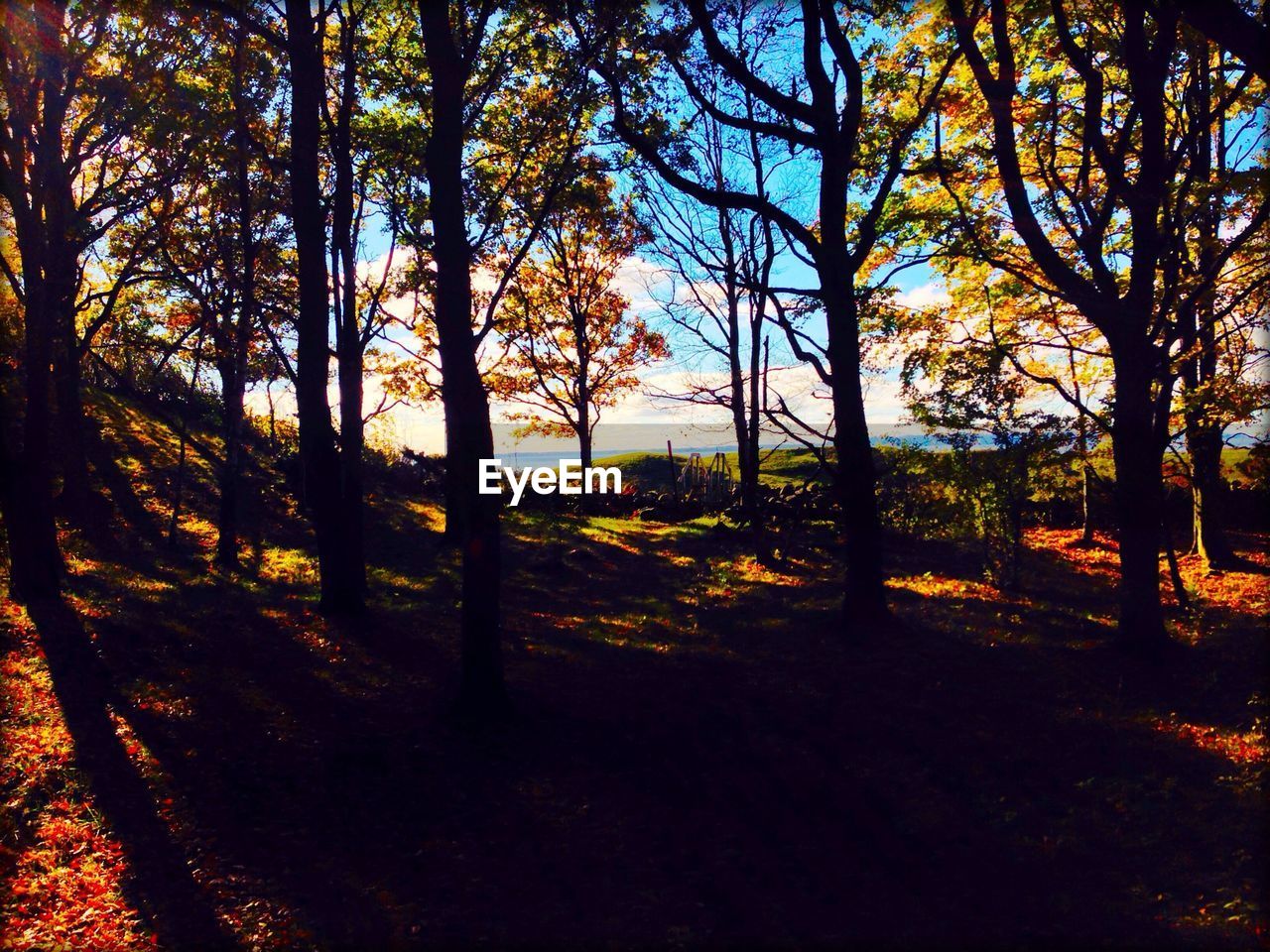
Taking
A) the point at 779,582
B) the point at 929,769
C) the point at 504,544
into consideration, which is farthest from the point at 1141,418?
the point at 504,544

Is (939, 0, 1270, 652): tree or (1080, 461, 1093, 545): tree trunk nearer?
(939, 0, 1270, 652): tree

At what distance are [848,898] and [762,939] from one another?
Answer: 0.77 metres

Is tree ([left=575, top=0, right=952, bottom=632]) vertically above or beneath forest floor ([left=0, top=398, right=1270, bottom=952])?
above

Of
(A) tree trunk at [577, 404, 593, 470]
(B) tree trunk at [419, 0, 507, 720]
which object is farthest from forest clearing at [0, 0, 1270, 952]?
(A) tree trunk at [577, 404, 593, 470]

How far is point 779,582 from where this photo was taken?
16828 millimetres

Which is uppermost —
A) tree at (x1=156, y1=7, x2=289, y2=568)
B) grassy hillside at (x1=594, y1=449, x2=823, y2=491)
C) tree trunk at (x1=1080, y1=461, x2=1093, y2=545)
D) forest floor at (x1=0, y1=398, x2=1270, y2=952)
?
tree at (x1=156, y1=7, x2=289, y2=568)

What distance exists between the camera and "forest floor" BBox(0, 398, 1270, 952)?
5102mm

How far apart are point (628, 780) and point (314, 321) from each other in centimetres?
844

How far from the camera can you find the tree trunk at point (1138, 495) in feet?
34.2

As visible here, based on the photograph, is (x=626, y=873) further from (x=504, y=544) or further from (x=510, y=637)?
(x=504, y=544)

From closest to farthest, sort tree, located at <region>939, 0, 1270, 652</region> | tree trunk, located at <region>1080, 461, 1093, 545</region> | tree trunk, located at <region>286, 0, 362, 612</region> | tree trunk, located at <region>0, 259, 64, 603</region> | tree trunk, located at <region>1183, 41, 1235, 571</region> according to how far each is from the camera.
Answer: tree, located at <region>939, 0, 1270, 652</region> < tree trunk, located at <region>286, 0, 362, 612</region> < tree trunk, located at <region>0, 259, 64, 603</region> < tree trunk, located at <region>1183, 41, 1235, 571</region> < tree trunk, located at <region>1080, 461, 1093, 545</region>

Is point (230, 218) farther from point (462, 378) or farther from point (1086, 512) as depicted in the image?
point (1086, 512)

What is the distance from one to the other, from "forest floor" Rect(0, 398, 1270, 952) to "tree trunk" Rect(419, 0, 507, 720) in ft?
2.21

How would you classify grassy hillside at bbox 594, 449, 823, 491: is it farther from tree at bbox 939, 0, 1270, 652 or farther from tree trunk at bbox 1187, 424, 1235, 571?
tree at bbox 939, 0, 1270, 652
